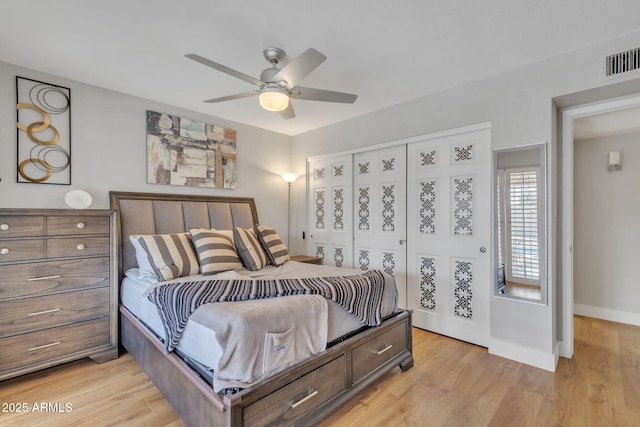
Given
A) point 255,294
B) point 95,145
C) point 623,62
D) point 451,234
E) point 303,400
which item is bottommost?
point 303,400

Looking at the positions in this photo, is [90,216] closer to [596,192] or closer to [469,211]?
[469,211]

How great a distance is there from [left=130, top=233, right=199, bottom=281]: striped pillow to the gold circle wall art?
0.99m

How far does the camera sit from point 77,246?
2492 mm

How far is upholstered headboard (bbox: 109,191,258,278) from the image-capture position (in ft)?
9.85

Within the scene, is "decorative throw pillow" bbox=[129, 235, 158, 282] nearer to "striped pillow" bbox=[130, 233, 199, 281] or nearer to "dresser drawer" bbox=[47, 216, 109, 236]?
"striped pillow" bbox=[130, 233, 199, 281]

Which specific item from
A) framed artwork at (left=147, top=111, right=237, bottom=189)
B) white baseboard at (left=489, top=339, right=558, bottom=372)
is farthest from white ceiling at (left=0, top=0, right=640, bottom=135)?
white baseboard at (left=489, top=339, right=558, bottom=372)

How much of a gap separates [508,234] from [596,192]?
193 cm

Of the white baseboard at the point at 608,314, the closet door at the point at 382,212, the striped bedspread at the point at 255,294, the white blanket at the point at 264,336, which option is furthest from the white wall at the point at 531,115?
the white blanket at the point at 264,336

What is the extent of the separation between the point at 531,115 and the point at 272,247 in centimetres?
268

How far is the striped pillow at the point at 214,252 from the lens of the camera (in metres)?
2.75

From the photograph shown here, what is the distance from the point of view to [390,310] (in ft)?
7.83

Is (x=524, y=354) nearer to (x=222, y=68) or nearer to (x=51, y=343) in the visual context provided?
(x=222, y=68)

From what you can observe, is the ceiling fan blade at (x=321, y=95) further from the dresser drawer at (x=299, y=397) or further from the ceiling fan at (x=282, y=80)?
the dresser drawer at (x=299, y=397)

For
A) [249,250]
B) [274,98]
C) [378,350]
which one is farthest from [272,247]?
[274,98]
